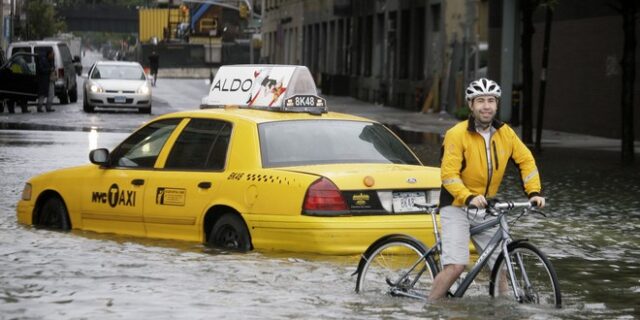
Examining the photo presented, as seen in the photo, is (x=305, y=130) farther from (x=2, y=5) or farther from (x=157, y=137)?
(x=2, y=5)

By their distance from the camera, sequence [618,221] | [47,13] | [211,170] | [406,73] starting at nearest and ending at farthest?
[211,170] < [618,221] < [406,73] < [47,13]

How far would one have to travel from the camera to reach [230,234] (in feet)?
39.1

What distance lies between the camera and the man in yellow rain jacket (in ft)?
29.3

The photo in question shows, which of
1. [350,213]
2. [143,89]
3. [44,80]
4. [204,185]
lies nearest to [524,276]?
[350,213]

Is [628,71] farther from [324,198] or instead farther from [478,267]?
[478,267]

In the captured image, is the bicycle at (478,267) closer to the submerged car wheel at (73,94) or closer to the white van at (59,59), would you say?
the white van at (59,59)

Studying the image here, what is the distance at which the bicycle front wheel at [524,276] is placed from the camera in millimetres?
8844

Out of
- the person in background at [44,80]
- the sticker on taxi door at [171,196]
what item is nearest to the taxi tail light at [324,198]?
the sticker on taxi door at [171,196]

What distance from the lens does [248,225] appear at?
38.4 ft

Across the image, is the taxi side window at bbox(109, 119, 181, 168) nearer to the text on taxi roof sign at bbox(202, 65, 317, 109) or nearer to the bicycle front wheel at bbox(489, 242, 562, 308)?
the bicycle front wheel at bbox(489, 242, 562, 308)

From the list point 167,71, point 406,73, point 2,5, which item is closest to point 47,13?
point 167,71

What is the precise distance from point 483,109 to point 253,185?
3165mm

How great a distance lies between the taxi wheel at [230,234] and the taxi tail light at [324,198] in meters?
0.70

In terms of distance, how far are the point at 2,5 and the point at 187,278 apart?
64838mm
